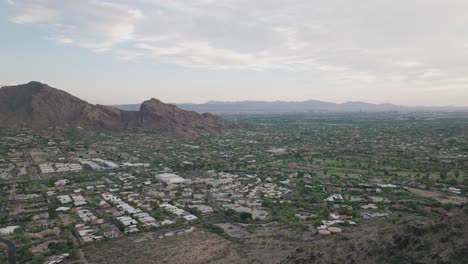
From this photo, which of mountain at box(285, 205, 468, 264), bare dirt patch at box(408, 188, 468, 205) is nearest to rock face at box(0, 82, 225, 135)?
bare dirt patch at box(408, 188, 468, 205)

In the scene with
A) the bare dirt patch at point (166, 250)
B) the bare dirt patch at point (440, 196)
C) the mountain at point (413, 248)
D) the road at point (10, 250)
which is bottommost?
the road at point (10, 250)

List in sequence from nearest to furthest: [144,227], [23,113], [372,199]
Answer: [144,227], [372,199], [23,113]

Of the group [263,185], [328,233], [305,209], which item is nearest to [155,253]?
[328,233]

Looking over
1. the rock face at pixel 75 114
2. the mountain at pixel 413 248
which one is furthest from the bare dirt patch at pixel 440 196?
the rock face at pixel 75 114

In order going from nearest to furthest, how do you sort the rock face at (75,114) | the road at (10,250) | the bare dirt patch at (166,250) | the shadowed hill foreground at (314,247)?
1. the shadowed hill foreground at (314,247)
2. the bare dirt patch at (166,250)
3. the road at (10,250)
4. the rock face at (75,114)

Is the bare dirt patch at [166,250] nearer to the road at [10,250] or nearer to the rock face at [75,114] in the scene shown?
the road at [10,250]

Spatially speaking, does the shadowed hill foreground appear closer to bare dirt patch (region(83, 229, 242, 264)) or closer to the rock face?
bare dirt patch (region(83, 229, 242, 264))

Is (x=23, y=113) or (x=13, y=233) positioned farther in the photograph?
(x=23, y=113)

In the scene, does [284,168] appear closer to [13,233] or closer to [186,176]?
[186,176]
